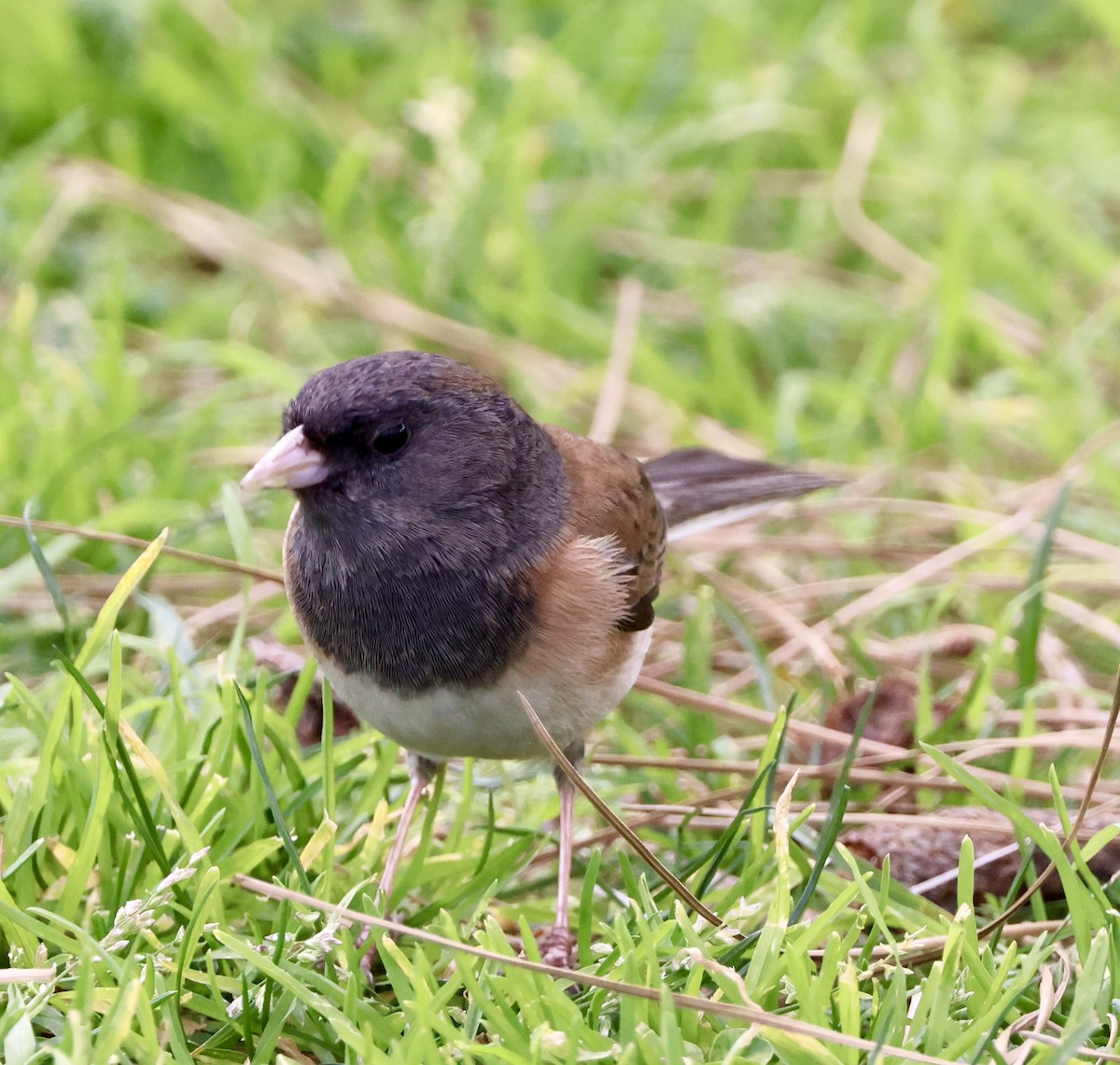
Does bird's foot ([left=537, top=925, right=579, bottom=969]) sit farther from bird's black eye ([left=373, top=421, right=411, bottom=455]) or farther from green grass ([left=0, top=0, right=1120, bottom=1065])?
bird's black eye ([left=373, top=421, right=411, bottom=455])

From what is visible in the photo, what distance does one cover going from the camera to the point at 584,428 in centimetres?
414

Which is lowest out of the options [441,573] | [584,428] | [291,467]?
[584,428]

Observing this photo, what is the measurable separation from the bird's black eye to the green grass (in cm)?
39

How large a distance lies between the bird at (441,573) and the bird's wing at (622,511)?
3.1 inches

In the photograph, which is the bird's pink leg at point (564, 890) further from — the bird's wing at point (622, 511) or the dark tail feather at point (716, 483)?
the dark tail feather at point (716, 483)

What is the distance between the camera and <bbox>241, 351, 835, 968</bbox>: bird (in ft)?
7.02

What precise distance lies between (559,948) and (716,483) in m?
1.20

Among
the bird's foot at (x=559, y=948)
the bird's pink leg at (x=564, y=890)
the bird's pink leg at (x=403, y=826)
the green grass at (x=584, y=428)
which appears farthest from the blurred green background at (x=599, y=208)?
the bird's foot at (x=559, y=948)

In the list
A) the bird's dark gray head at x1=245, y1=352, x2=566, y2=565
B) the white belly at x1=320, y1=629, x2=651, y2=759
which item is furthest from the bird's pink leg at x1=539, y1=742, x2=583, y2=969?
the bird's dark gray head at x1=245, y1=352, x2=566, y2=565

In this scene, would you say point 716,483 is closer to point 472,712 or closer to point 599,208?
point 472,712

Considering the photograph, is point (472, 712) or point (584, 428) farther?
point (584, 428)

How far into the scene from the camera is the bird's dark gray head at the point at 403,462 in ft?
7.09

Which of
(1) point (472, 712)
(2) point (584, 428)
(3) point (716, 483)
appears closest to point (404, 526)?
(1) point (472, 712)

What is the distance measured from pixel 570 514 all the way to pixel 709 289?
2.07 meters
